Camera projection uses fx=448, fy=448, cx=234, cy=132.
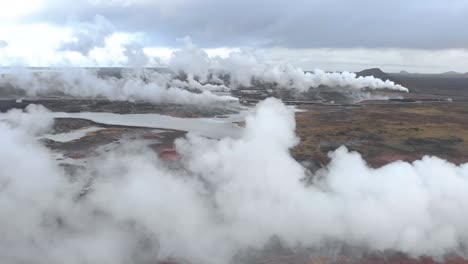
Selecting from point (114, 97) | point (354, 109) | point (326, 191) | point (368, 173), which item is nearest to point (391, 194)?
point (368, 173)

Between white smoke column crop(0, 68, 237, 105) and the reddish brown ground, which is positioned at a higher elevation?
white smoke column crop(0, 68, 237, 105)

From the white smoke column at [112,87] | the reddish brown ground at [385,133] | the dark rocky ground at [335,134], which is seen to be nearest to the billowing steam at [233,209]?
the dark rocky ground at [335,134]

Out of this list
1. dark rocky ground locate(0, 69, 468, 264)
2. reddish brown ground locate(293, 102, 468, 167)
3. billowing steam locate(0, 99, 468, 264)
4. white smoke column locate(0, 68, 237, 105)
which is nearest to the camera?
billowing steam locate(0, 99, 468, 264)

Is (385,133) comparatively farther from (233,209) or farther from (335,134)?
(233,209)

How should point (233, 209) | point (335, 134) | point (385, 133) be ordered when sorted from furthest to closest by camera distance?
1. point (385, 133)
2. point (335, 134)
3. point (233, 209)

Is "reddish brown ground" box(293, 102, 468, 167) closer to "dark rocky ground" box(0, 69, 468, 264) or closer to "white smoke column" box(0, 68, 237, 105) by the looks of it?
"dark rocky ground" box(0, 69, 468, 264)

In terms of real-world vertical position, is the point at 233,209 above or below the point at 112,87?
below

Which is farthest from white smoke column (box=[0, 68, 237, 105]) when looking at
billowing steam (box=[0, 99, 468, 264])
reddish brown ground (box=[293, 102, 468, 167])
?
billowing steam (box=[0, 99, 468, 264])

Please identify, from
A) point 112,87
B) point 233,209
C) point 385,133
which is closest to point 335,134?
point 385,133
